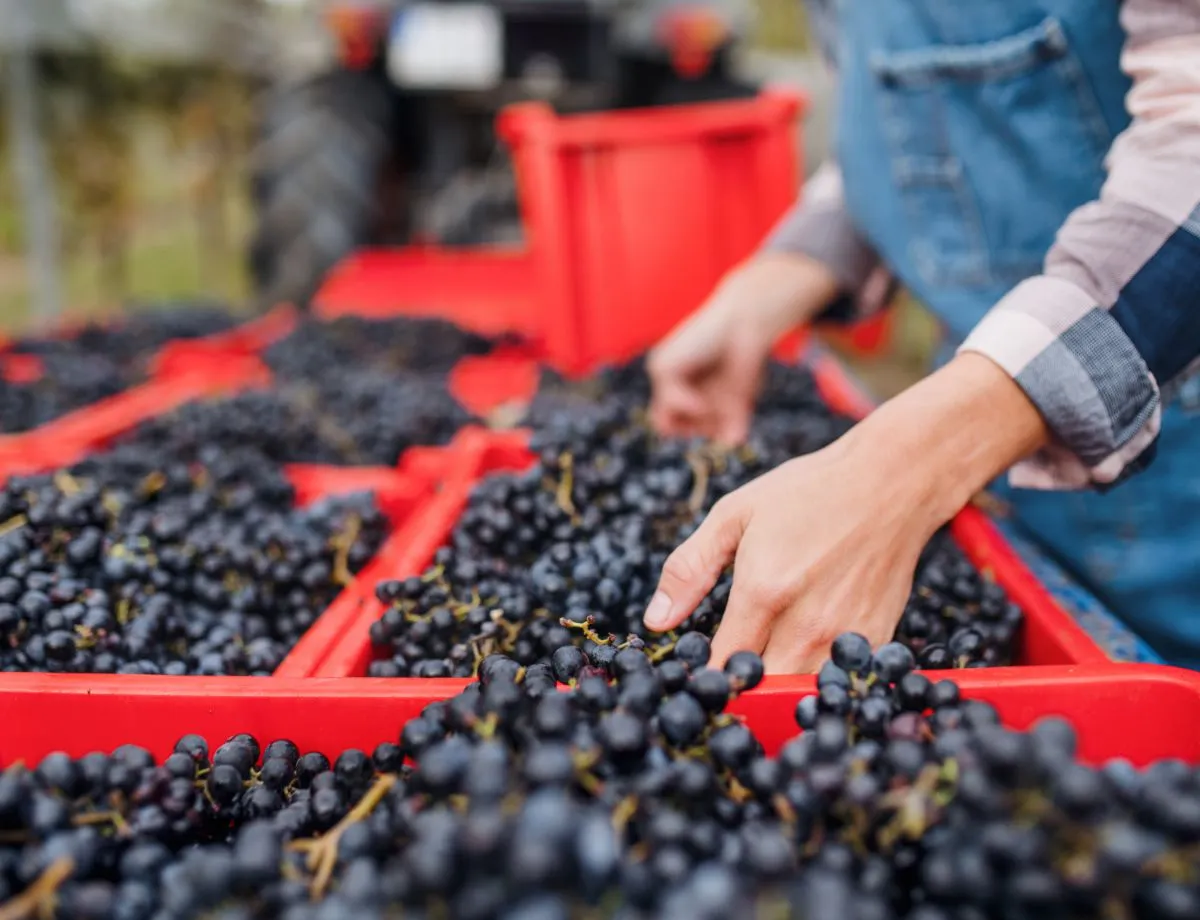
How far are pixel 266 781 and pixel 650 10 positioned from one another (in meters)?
4.92

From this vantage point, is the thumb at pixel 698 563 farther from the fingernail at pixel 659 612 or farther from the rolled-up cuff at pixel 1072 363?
the rolled-up cuff at pixel 1072 363

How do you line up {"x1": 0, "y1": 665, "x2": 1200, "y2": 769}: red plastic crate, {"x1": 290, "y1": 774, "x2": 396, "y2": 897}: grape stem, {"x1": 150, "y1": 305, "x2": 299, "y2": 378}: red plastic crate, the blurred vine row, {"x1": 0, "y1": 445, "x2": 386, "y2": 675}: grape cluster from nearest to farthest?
{"x1": 290, "y1": 774, "x2": 396, "y2": 897}: grape stem, {"x1": 0, "y1": 665, "x2": 1200, "y2": 769}: red plastic crate, {"x1": 0, "y1": 445, "x2": 386, "y2": 675}: grape cluster, {"x1": 150, "y1": 305, "x2": 299, "y2": 378}: red plastic crate, the blurred vine row

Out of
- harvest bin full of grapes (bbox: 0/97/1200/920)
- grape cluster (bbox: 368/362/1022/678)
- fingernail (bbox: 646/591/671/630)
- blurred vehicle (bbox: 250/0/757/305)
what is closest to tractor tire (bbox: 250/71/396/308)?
blurred vehicle (bbox: 250/0/757/305)

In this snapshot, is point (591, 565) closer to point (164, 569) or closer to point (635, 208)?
point (164, 569)

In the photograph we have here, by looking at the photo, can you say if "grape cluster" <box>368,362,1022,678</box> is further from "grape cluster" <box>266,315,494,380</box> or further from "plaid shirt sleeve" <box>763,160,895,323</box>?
"grape cluster" <box>266,315,494,380</box>

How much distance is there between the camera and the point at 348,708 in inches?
36.5

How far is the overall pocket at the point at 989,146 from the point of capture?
4.60ft

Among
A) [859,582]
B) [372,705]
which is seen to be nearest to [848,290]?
[859,582]

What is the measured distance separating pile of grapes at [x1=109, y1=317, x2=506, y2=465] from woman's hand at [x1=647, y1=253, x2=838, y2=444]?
637 millimetres

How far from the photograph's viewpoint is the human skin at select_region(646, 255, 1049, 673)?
94 centimetres

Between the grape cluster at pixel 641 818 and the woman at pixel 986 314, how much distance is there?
0.15m

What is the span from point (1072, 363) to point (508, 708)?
73 cm

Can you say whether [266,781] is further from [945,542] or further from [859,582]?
[945,542]

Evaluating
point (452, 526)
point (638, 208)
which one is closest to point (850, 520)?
point (452, 526)
